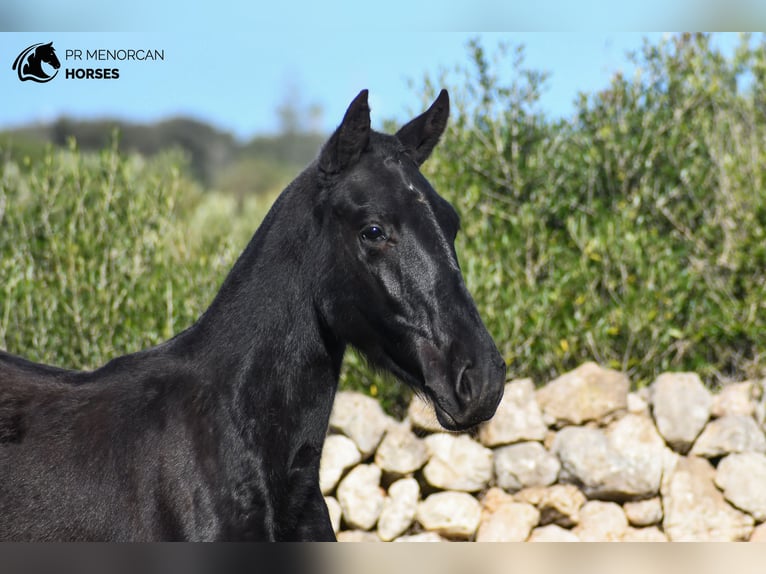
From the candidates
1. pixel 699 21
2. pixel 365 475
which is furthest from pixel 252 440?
pixel 365 475

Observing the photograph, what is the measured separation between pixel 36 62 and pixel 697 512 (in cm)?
506

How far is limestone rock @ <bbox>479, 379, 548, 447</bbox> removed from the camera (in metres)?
6.34

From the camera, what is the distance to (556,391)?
21.3ft

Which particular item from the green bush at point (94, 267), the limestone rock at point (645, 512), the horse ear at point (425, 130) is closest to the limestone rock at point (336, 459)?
the green bush at point (94, 267)

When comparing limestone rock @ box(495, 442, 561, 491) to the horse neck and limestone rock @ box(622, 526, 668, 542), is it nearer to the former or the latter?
limestone rock @ box(622, 526, 668, 542)

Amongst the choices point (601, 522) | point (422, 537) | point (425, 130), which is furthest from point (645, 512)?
point (425, 130)

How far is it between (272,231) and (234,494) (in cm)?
85

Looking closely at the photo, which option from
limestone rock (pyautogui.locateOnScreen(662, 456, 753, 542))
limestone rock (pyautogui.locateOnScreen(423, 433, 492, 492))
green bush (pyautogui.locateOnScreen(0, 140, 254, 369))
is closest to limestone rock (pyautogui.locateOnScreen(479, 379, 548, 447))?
limestone rock (pyautogui.locateOnScreen(423, 433, 492, 492))

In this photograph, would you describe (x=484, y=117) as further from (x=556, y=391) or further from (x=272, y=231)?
(x=272, y=231)

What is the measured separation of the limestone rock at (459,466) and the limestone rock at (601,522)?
0.71 m

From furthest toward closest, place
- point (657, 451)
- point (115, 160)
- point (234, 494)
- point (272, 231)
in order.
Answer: point (115, 160) < point (657, 451) < point (272, 231) < point (234, 494)

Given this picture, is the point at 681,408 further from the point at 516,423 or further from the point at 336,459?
the point at 336,459

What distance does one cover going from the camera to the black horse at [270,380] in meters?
2.47

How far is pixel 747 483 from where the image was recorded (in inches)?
239
